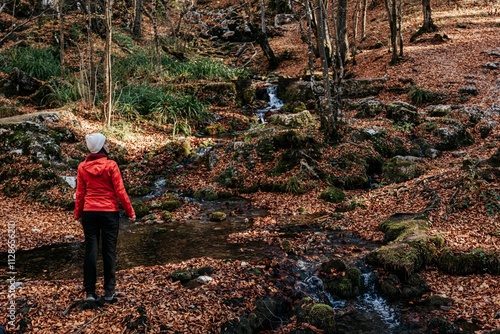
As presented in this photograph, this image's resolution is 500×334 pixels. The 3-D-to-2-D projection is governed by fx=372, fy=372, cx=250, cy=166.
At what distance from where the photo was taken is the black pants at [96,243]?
4363 mm

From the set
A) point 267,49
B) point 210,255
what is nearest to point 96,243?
point 210,255

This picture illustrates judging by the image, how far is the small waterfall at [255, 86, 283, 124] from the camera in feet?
53.5

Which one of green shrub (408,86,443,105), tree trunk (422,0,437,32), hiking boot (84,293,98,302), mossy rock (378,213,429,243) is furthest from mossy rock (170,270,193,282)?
tree trunk (422,0,437,32)

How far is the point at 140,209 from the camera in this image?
8797 mm

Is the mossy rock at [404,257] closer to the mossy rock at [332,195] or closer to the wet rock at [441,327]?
the wet rock at [441,327]

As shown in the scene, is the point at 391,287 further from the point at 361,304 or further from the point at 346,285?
the point at 346,285

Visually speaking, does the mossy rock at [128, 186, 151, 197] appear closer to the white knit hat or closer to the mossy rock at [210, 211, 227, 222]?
the mossy rock at [210, 211, 227, 222]

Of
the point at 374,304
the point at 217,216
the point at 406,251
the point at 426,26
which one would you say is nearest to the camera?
the point at 374,304

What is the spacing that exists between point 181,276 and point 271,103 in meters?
13.3

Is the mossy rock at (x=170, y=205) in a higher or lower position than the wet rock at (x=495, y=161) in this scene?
lower

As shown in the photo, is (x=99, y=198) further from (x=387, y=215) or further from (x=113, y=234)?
(x=387, y=215)

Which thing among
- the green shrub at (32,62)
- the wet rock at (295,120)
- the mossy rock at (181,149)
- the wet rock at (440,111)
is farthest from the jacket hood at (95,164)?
the green shrub at (32,62)

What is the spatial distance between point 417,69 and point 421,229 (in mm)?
11985

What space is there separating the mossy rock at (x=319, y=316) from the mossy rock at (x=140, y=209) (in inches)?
200
